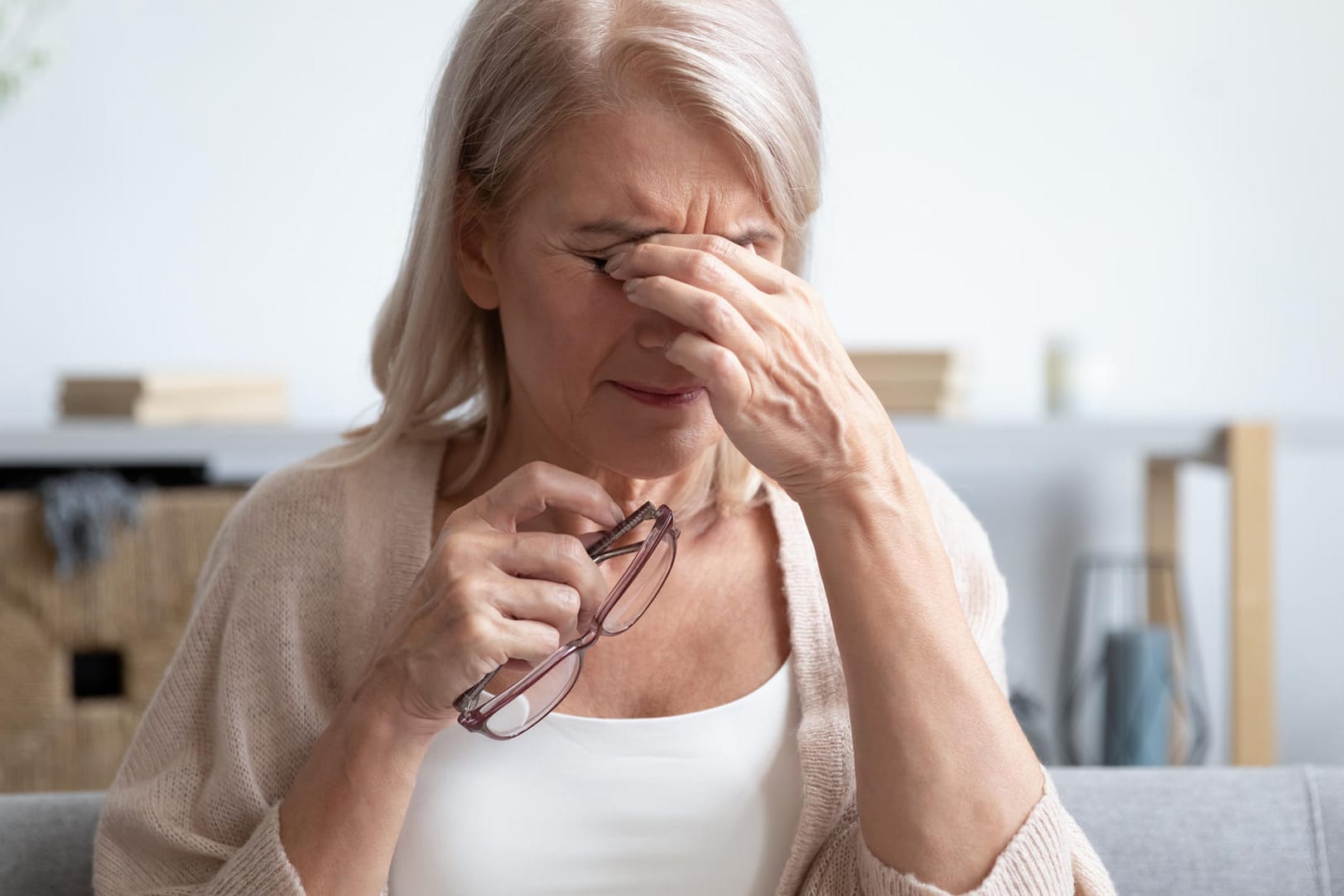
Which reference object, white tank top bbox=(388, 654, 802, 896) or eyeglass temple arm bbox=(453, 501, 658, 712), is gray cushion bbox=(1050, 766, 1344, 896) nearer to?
white tank top bbox=(388, 654, 802, 896)

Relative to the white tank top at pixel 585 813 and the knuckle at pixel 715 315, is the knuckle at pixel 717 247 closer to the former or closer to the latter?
the knuckle at pixel 715 315

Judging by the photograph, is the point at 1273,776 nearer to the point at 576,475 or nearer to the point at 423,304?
the point at 576,475

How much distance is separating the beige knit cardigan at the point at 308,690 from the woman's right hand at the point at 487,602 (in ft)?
0.51

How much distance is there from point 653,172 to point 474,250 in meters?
0.26

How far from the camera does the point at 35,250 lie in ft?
8.88

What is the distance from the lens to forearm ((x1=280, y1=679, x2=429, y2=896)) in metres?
1.00

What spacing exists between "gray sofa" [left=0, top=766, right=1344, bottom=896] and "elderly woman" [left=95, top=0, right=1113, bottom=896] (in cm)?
10

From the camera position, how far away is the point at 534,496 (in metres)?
1.02

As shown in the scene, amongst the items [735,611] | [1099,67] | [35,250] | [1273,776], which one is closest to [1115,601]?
[1099,67]

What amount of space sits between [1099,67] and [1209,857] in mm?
2045

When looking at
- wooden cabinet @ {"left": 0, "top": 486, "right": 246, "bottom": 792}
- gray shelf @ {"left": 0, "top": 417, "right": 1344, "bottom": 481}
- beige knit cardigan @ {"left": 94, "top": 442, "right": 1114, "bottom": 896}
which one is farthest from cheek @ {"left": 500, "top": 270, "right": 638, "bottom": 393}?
wooden cabinet @ {"left": 0, "top": 486, "right": 246, "bottom": 792}

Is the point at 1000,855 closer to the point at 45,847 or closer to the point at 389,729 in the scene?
the point at 389,729

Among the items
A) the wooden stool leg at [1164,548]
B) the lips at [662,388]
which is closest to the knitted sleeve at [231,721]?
the lips at [662,388]

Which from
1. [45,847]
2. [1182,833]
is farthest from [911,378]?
[45,847]
